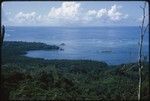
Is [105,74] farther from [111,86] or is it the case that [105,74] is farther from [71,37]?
[71,37]

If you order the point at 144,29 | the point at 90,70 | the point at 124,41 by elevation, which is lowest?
the point at 90,70

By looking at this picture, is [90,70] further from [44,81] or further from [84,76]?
[44,81]

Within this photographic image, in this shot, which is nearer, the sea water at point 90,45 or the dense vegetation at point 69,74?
the dense vegetation at point 69,74

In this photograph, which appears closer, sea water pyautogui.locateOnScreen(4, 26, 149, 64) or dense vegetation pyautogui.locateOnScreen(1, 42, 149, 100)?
dense vegetation pyautogui.locateOnScreen(1, 42, 149, 100)

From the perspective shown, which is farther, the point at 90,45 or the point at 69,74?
the point at 90,45

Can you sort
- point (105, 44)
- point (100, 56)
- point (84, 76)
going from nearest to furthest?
point (84, 76) < point (100, 56) < point (105, 44)

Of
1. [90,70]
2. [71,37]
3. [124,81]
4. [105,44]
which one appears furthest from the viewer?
[71,37]

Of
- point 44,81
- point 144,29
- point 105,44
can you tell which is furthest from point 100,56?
point 144,29

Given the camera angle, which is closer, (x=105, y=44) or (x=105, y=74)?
(x=105, y=74)

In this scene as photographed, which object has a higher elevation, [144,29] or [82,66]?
[144,29]

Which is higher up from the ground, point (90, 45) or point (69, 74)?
point (90, 45)

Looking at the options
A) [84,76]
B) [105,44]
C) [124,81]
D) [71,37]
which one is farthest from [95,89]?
[71,37]
